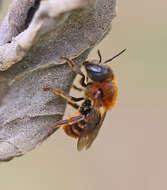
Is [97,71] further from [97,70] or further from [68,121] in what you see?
[68,121]

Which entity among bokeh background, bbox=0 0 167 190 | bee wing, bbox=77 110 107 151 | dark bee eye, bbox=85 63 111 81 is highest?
dark bee eye, bbox=85 63 111 81

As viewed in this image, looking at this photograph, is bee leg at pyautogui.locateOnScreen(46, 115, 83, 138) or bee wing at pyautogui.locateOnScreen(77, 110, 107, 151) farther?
bee wing at pyautogui.locateOnScreen(77, 110, 107, 151)

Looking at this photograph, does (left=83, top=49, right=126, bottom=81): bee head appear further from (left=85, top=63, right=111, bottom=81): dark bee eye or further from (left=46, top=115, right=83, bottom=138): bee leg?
(left=46, top=115, right=83, bottom=138): bee leg

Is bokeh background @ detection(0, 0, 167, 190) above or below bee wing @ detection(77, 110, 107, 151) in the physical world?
below

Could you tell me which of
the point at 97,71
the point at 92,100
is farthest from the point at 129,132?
the point at 97,71

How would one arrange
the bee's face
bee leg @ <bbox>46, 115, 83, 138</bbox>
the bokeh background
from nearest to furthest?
bee leg @ <bbox>46, 115, 83, 138</bbox>
the bee's face
the bokeh background

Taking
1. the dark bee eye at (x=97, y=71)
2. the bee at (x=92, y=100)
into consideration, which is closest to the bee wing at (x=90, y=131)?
the bee at (x=92, y=100)

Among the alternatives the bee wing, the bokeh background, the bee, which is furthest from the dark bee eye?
the bokeh background
